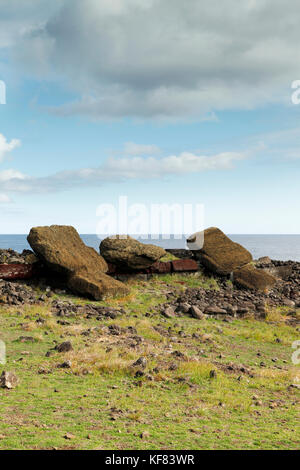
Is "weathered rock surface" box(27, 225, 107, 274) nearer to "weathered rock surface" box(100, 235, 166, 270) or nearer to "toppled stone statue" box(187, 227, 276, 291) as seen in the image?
"weathered rock surface" box(100, 235, 166, 270)

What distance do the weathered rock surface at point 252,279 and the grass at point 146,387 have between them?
6.05 metres

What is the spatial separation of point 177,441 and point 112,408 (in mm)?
1158

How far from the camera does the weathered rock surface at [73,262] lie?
13174mm

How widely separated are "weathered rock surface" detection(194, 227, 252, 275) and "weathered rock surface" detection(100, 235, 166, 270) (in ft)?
9.93

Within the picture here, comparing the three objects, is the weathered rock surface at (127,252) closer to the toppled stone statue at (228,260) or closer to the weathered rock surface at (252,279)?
the toppled stone statue at (228,260)

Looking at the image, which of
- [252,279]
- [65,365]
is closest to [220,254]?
[252,279]

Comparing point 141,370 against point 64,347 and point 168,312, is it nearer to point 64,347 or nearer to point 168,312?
point 64,347

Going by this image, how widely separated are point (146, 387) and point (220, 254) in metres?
12.4

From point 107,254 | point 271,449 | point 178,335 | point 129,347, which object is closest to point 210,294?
point 107,254

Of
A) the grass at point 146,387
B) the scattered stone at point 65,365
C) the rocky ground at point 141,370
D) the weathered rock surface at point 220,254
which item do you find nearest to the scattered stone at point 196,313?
the rocky ground at point 141,370

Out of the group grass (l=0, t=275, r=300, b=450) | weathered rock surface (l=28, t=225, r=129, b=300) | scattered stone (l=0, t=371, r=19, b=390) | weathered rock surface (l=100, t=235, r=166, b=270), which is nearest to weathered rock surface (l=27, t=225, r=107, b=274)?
weathered rock surface (l=28, t=225, r=129, b=300)

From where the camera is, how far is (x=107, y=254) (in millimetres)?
15422

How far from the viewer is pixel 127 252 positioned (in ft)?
50.8
